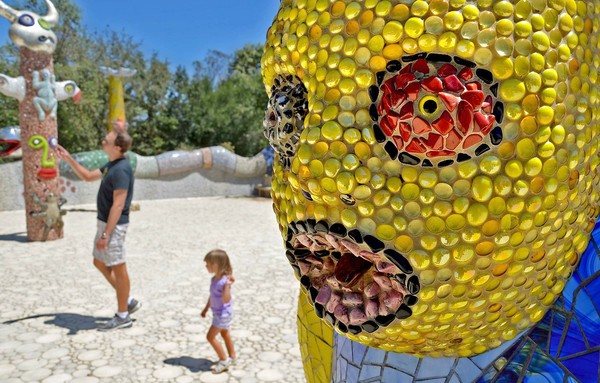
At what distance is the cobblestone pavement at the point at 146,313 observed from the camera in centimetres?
347

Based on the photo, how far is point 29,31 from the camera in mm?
7340

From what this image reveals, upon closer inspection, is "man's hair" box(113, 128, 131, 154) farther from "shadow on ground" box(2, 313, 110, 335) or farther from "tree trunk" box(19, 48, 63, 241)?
"tree trunk" box(19, 48, 63, 241)

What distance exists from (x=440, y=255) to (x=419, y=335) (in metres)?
0.21

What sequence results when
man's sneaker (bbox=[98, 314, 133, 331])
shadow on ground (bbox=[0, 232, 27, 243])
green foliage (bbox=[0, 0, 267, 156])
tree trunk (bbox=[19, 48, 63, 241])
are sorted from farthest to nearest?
green foliage (bbox=[0, 0, 267, 156])
shadow on ground (bbox=[0, 232, 27, 243])
tree trunk (bbox=[19, 48, 63, 241])
man's sneaker (bbox=[98, 314, 133, 331])

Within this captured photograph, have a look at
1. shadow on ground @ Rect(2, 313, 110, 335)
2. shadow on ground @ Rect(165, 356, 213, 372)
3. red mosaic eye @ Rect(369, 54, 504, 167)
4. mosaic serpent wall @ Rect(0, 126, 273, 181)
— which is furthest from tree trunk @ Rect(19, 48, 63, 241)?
red mosaic eye @ Rect(369, 54, 504, 167)

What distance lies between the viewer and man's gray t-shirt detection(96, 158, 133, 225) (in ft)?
12.8

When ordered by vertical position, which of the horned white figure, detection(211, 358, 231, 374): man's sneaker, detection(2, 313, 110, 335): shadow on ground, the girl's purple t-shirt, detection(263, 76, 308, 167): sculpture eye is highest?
the horned white figure

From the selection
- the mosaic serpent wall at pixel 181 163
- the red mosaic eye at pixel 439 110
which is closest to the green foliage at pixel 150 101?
the mosaic serpent wall at pixel 181 163

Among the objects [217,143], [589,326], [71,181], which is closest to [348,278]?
[589,326]

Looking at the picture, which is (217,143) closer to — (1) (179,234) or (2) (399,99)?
(1) (179,234)

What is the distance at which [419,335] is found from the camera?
1.06 metres

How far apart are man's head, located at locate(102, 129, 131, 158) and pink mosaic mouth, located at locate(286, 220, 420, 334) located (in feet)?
10.2

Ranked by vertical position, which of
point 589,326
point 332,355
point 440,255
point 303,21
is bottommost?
point 332,355

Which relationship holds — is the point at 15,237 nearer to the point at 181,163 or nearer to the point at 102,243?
the point at 102,243
